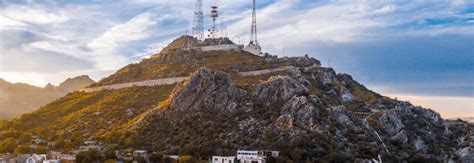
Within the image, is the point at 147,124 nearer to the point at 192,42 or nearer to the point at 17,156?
the point at 17,156

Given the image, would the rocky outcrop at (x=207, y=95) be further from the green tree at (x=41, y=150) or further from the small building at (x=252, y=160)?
the green tree at (x=41, y=150)

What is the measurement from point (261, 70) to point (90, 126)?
29.5 metres

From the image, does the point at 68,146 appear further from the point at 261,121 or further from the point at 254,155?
the point at 254,155

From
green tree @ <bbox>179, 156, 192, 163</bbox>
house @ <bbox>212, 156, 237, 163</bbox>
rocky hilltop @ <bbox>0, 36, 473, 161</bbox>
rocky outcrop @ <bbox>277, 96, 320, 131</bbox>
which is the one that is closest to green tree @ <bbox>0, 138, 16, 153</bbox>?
rocky hilltop @ <bbox>0, 36, 473, 161</bbox>

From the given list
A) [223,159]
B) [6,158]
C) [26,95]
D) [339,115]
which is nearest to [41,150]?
[6,158]

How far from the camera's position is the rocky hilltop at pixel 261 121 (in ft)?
252

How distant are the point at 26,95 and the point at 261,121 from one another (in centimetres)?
9913

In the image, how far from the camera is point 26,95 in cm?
16288

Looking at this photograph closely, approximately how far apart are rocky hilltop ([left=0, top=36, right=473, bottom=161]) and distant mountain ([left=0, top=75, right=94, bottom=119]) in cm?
5117

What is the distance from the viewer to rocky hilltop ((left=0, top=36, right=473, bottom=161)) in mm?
76688

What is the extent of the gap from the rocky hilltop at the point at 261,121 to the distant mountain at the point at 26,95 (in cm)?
5117

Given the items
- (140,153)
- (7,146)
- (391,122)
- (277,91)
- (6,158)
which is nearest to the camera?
(140,153)

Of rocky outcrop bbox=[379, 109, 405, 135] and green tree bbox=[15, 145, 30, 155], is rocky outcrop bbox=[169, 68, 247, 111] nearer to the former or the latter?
rocky outcrop bbox=[379, 109, 405, 135]

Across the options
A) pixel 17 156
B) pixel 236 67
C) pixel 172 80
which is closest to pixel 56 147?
pixel 17 156
